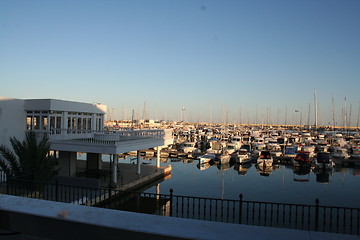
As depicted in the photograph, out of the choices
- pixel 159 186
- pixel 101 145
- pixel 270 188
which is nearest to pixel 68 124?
pixel 101 145

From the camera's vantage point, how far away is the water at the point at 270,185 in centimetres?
2594

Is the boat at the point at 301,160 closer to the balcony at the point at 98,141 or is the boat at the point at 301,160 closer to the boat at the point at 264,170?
the boat at the point at 264,170

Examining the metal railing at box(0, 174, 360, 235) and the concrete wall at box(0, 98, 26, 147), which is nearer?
the metal railing at box(0, 174, 360, 235)

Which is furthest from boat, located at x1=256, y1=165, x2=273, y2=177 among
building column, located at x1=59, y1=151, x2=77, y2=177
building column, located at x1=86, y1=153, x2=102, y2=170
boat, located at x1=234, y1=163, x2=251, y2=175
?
building column, located at x1=59, y1=151, x2=77, y2=177

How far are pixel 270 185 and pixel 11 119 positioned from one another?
2510 cm

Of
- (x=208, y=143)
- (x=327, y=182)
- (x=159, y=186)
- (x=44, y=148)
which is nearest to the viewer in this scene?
(x=44, y=148)

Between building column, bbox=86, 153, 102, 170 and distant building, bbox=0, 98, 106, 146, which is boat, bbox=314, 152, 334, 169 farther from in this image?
distant building, bbox=0, 98, 106, 146

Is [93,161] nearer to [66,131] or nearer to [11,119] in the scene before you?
[66,131]

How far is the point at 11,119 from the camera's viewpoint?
2202 cm

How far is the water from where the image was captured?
25.9 meters

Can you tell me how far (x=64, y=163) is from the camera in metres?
24.8

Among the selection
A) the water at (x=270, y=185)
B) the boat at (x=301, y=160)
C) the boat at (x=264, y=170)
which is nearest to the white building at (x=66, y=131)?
the water at (x=270, y=185)

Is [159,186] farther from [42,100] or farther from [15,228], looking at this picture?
[15,228]

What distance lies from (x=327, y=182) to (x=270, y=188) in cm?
867
